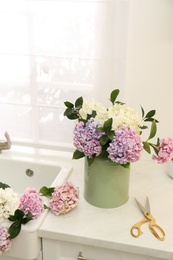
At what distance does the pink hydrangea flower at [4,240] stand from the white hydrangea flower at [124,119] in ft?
1.50

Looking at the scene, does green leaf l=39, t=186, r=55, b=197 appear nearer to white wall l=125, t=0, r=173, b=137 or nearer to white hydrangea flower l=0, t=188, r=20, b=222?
white hydrangea flower l=0, t=188, r=20, b=222

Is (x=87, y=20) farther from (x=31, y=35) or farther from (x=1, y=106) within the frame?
(x=1, y=106)

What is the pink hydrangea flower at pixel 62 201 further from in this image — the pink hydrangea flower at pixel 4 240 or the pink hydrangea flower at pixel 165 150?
the pink hydrangea flower at pixel 165 150

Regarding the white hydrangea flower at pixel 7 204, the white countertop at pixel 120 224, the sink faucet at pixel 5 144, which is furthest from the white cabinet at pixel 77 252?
the sink faucet at pixel 5 144

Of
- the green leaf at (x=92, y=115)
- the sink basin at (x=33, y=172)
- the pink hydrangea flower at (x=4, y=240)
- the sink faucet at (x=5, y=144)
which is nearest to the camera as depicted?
the pink hydrangea flower at (x=4, y=240)

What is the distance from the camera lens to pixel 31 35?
1.60 metres

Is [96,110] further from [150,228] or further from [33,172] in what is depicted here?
[33,172]

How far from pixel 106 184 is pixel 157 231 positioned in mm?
224

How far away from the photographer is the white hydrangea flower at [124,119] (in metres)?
1.06

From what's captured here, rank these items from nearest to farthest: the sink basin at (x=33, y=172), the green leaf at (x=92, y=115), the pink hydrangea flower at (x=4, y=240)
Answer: the pink hydrangea flower at (x=4, y=240), the green leaf at (x=92, y=115), the sink basin at (x=33, y=172)

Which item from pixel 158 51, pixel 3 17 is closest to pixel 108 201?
pixel 158 51

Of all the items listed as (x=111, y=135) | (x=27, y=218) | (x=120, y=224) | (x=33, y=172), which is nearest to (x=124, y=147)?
(x=111, y=135)

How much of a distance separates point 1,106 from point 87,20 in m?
0.64

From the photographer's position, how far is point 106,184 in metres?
1.15
